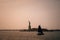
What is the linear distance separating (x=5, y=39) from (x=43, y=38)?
71 centimetres

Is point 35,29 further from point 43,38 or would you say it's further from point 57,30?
point 43,38

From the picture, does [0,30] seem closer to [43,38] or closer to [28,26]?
[28,26]

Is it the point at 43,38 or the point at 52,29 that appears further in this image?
the point at 52,29

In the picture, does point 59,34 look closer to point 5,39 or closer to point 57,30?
point 57,30

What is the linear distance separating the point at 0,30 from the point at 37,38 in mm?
1258

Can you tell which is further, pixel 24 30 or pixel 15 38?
pixel 24 30

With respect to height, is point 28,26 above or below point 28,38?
above

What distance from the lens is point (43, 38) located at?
8.80 feet

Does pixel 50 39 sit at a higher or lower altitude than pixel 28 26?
lower

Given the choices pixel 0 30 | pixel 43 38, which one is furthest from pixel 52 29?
pixel 0 30

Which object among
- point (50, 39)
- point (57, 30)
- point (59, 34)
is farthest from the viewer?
point (57, 30)

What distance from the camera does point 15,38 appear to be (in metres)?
2.80

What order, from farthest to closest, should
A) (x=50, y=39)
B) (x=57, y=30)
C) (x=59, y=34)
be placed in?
(x=57, y=30) → (x=59, y=34) → (x=50, y=39)

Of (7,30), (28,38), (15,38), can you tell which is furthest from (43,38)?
(7,30)
